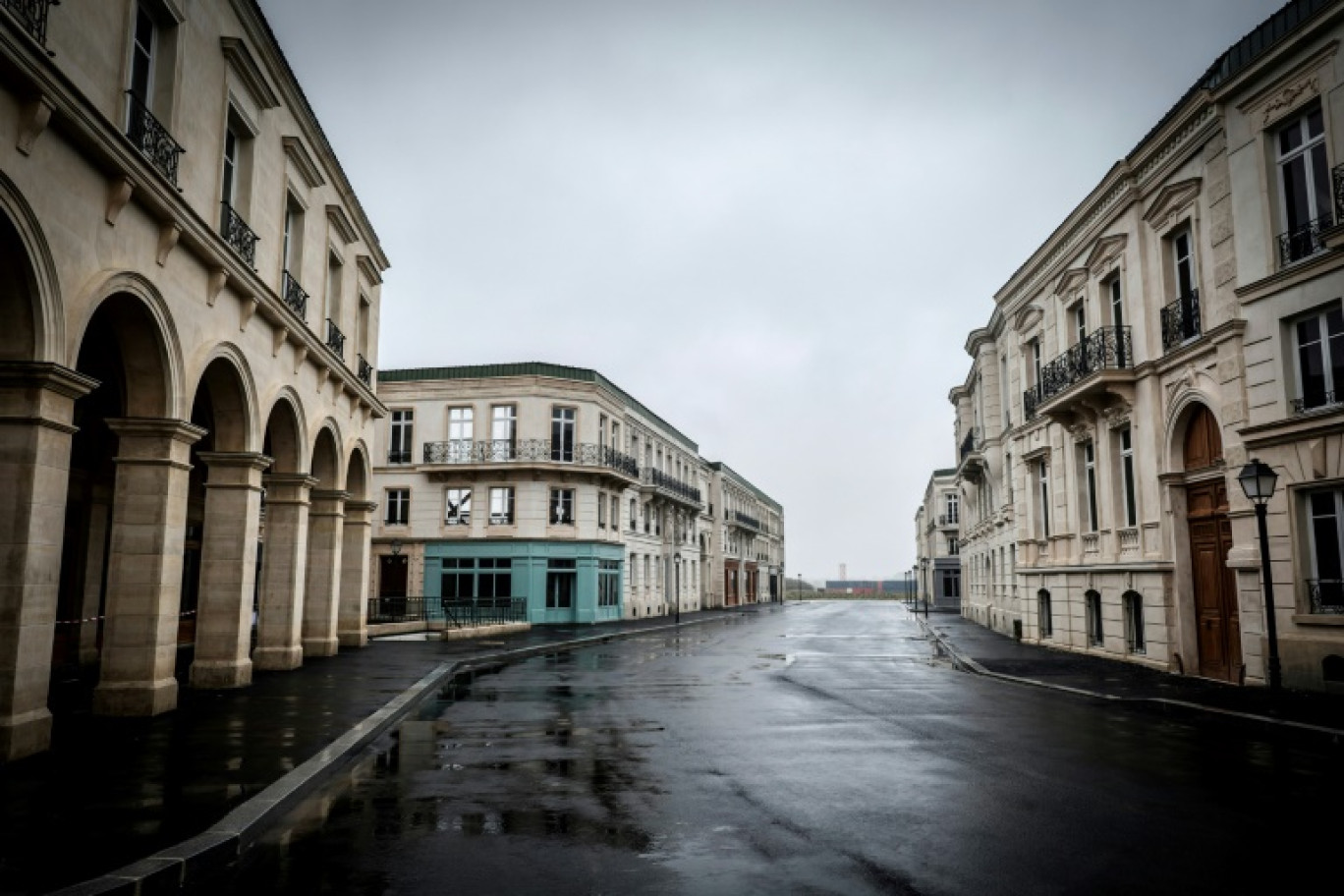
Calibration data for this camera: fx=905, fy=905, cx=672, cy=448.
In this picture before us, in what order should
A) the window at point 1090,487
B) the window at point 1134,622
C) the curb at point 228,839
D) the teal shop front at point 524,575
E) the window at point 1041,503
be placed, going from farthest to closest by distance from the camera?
1. the teal shop front at point 524,575
2. the window at point 1041,503
3. the window at point 1090,487
4. the window at point 1134,622
5. the curb at point 228,839

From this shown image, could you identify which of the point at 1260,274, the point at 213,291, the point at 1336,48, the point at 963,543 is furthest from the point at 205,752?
the point at 963,543

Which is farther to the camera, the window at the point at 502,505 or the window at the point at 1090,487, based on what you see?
the window at the point at 502,505

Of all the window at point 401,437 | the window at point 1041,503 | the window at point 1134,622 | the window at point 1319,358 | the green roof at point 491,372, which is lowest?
the window at point 1134,622

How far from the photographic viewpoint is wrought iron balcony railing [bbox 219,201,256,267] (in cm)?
1351

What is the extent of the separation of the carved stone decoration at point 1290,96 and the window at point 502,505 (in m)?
29.9

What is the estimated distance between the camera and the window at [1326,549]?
44.1 feet

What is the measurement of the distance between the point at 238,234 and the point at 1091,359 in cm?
1746

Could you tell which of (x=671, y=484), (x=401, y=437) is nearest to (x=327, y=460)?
(x=401, y=437)

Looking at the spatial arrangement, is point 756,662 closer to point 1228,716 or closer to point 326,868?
point 1228,716

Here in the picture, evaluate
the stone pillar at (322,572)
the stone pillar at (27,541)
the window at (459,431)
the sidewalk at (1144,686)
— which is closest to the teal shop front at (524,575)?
the window at (459,431)

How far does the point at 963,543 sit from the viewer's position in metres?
48.2

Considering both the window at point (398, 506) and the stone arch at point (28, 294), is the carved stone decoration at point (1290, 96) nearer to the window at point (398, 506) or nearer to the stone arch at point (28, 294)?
the stone arch at point (28, 294)

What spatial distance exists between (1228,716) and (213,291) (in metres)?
14.9

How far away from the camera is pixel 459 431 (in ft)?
129
